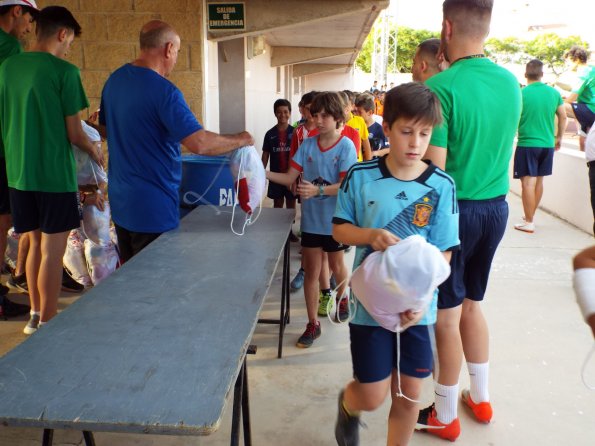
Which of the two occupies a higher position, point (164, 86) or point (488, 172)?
point (164, 86)

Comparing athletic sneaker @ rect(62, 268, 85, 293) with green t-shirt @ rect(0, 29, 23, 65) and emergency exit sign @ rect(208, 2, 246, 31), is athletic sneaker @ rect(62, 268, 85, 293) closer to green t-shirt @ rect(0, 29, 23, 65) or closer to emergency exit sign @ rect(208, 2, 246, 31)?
green t-shirt @ rect(0, 29, 23, 65)

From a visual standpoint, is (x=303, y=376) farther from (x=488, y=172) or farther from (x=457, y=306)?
(x=488, y=172)

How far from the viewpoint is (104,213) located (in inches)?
151

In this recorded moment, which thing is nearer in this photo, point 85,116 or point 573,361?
point 573,361

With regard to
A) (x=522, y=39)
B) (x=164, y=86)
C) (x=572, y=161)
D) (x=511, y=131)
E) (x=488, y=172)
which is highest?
(x=522, y=39)

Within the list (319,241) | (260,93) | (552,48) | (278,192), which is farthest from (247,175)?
(552,48)

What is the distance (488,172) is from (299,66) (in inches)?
652

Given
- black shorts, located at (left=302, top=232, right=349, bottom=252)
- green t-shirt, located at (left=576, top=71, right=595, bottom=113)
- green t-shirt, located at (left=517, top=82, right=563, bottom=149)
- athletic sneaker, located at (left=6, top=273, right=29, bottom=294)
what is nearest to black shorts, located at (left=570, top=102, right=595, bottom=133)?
green t-shirt, located at (left=576, top=71, right=595, bottom=113)

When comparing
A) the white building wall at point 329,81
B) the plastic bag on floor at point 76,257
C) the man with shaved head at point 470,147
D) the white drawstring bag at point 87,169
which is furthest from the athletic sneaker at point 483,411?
the white building wall at point 329,81

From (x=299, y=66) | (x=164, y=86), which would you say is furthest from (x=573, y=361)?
(x=299, y=66)

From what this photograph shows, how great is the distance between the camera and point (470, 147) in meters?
2.12

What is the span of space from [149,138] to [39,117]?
794mm

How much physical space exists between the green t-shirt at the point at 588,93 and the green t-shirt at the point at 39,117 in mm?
4988

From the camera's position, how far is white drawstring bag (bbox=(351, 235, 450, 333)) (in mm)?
1590
